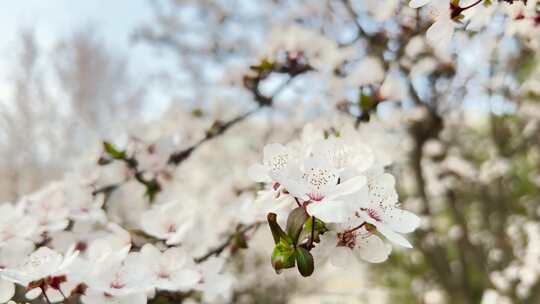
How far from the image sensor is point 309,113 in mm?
2775

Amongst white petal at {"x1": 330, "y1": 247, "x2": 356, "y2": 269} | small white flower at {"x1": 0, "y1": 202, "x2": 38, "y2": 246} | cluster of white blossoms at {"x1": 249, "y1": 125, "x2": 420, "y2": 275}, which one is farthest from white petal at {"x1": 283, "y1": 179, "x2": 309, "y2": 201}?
small white flower at {"x1": 0, "y1": 202, "x2": 38, "y2": 246}

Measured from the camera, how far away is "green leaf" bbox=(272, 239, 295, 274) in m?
0.59

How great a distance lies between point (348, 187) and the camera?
594 millimetres

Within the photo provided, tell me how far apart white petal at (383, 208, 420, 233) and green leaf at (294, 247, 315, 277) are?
0.12 metres

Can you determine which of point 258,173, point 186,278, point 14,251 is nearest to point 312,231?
point 258,173

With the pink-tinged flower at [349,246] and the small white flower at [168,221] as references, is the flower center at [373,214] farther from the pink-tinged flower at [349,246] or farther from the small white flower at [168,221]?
the small white flower at [168,221]

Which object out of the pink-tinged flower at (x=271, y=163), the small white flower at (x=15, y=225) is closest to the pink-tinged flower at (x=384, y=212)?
the pink-tinged flower at (x=271, y=163)

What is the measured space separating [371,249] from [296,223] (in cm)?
12

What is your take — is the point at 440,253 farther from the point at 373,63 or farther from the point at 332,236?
the point at 332,236

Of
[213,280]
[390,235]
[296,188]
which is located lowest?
[213,280]

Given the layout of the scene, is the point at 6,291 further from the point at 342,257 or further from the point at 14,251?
the point at 342,257

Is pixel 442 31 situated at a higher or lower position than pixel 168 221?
higher

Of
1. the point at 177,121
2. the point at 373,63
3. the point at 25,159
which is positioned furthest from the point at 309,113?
the point at 25,159

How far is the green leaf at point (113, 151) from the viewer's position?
1.21 metres
